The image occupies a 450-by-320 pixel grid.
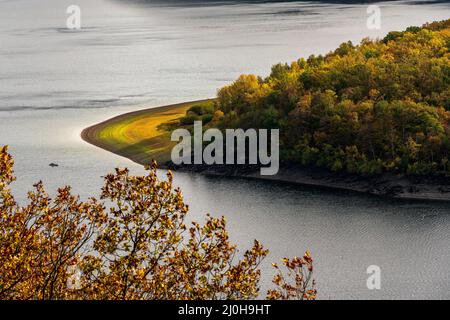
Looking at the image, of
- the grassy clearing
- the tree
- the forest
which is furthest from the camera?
the grassy clearing

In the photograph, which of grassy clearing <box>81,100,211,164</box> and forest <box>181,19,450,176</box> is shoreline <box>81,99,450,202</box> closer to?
grassy clearing <box>81,100,211,164</box>

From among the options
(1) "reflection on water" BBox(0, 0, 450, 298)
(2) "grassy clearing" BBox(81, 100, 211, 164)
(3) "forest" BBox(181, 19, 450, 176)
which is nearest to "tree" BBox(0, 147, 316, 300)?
(1) "reflection on water" BBox(0, 0, 450, 298)

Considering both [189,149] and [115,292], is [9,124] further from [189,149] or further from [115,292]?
[115,292]

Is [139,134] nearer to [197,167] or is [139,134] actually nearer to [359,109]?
[197,167]

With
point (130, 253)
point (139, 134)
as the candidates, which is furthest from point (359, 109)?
point (130, 253)

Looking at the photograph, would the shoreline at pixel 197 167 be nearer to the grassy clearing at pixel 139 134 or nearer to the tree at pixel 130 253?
the grassy clearing at pixel 139 134

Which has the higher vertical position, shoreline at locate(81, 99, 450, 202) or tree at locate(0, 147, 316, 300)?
shoreline at locate(81, 99, 450, 202)

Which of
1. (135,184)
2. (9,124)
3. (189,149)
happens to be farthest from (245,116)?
(135,184)
